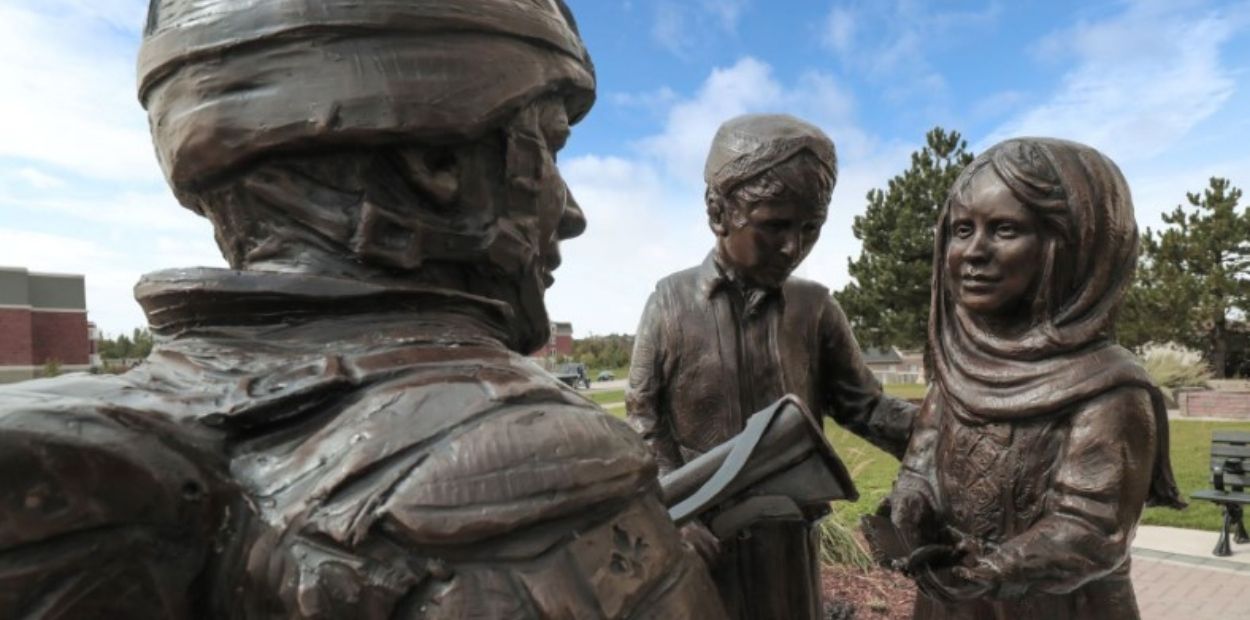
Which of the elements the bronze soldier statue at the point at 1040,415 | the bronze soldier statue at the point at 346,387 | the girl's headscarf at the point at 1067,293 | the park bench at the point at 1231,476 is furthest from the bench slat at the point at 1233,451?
the bronze soldier statue at the point at 346,387

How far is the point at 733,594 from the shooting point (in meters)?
2.23

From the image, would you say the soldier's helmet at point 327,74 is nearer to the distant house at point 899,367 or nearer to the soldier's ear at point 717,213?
the soldier's ear at point 717,213

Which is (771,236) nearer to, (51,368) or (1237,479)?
(1237,479)

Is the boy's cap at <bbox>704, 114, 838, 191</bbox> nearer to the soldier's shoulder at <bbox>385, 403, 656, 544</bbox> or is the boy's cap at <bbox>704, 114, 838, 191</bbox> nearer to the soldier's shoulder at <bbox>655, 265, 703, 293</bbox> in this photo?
the soldier's shoulder at <bbox>655, 265, 703, 293</bbox>

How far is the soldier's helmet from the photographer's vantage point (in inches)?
38.7

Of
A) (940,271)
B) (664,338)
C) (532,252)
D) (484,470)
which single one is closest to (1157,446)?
(940,271)

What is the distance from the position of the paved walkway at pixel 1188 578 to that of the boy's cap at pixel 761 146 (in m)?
5.34

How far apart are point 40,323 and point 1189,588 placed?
28.3 metres

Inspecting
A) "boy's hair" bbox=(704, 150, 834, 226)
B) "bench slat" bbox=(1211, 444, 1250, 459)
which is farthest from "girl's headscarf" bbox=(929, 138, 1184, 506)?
"bench slat" bbox=(1211, 444, 1250, 459)

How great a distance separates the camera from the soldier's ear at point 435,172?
1025 mm

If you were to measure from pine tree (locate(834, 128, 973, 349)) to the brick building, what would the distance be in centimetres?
2176

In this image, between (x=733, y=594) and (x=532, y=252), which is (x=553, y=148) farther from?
(x=733, y=594)

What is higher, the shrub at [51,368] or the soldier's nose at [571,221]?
the shrub at [51,368]

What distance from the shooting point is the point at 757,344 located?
2.38m
